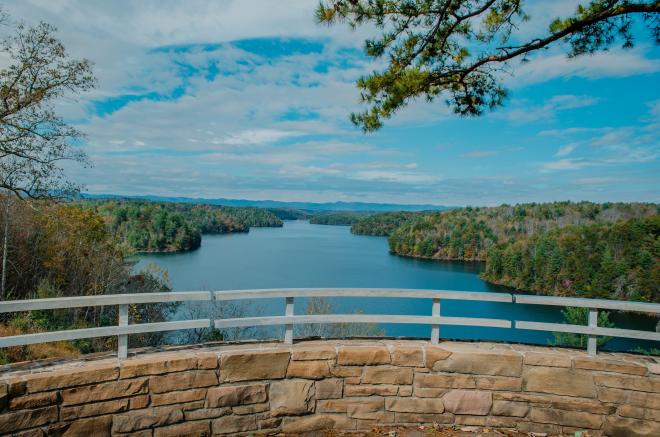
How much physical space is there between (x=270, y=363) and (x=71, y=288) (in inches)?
639

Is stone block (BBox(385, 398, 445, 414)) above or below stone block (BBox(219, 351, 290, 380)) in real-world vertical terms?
below

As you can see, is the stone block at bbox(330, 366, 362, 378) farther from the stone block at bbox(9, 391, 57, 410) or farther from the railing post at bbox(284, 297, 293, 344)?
the stone block at bbox(9, 391, 57, 410)

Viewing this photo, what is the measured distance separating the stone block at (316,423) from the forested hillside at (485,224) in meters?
72.9

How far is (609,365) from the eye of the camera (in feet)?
14.2

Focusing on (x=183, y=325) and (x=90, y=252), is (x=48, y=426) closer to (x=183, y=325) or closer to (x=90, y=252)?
(x=183, y=325)

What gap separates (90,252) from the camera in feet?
60.1

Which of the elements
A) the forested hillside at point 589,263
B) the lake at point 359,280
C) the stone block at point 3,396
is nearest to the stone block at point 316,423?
the stone block at point 3,396

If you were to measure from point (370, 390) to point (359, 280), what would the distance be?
4295cm

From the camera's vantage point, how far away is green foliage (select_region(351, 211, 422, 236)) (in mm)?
127375

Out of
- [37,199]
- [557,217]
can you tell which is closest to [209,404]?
[37,199]

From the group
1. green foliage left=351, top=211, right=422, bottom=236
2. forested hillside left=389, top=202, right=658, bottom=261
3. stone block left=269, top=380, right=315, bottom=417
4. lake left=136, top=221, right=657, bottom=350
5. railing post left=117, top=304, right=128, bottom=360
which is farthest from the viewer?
green foliage left=351, top=211, right=422, bottom=236

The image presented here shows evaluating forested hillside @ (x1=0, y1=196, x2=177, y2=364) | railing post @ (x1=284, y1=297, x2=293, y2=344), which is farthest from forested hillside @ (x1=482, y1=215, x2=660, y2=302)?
railing post @ (x1=284, y1=297, x2=293, y2=344)

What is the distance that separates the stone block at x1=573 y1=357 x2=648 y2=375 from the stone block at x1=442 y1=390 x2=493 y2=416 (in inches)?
36.5

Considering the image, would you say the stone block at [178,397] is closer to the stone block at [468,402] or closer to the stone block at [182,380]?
the stone block at [182,380]
